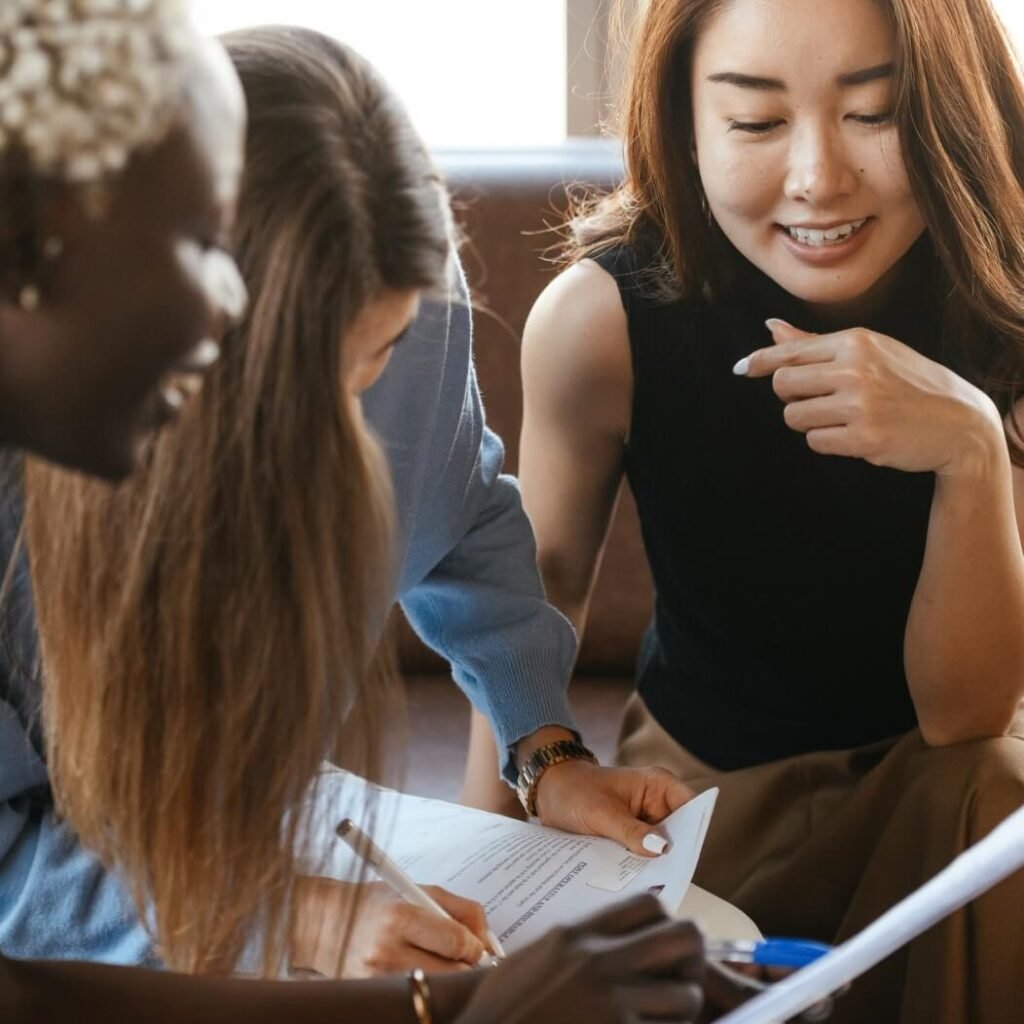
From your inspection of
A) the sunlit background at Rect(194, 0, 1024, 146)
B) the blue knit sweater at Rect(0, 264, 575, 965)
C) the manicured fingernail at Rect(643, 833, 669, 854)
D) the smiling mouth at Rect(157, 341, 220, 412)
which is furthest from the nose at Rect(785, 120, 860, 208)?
the sunlit background at Rect(194, 0, 1024, 146)

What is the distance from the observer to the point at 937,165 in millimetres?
1231

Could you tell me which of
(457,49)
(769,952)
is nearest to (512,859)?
(769,952)

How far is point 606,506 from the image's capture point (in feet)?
4.81

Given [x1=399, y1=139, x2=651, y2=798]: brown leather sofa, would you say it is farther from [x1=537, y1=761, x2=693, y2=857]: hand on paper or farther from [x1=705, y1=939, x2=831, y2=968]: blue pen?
[x1=705, y1=939, x2=831, y2=968]: blue pen

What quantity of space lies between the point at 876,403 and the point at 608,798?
1.11 ft

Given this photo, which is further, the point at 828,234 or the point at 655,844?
the point at 828,234

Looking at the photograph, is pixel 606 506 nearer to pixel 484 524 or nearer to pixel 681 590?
pixel 681 590

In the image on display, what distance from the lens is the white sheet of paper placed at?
97 cm

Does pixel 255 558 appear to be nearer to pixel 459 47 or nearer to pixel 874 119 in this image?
pixel 874 119

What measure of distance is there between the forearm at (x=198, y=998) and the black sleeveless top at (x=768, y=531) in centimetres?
67

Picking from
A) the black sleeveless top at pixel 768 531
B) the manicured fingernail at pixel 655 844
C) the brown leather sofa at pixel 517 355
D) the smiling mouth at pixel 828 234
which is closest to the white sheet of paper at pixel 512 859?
the manicured fingernail at pixel 655 844

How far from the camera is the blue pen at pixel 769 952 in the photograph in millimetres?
857

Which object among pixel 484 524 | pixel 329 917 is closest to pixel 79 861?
pixel 329 917

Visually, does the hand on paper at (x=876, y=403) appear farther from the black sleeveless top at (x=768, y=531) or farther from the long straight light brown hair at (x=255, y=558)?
the long straight light brown hair at (x=255, y=558)
